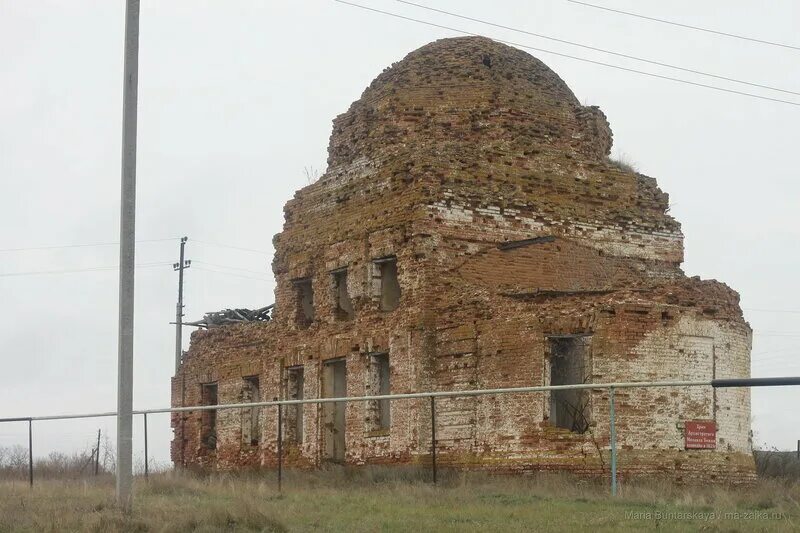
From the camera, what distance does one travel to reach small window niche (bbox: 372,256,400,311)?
26.6 meters

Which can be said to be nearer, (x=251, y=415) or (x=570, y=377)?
(x=570, y=377)

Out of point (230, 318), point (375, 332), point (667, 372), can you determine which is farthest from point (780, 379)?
point (230, 318)

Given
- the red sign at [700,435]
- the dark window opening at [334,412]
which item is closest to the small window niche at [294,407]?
the dark window opening at [334,412]

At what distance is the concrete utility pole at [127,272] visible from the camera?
51.5 ft

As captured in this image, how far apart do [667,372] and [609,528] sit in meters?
8.90

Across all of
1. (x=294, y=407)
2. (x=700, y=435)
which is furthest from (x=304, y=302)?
(x=700, y=435)

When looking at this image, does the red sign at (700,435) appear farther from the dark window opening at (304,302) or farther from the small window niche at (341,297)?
the dark window opening at (304,302)

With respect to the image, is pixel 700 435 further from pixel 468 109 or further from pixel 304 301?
pixel 304 301

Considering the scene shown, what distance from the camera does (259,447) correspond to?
29516mm

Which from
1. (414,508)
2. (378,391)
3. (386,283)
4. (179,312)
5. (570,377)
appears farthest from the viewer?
(179,312)

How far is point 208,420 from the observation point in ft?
107

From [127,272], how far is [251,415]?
15103mm

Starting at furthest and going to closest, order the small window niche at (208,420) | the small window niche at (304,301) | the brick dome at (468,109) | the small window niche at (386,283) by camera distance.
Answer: the small window niche at (208,420)
the small window niche at (304,301)
the brick dome at (468,109)
the small window niche at (386,283)

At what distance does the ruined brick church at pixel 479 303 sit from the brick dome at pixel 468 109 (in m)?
0.05
